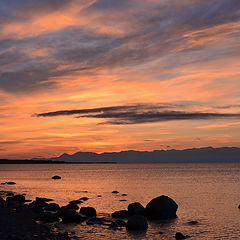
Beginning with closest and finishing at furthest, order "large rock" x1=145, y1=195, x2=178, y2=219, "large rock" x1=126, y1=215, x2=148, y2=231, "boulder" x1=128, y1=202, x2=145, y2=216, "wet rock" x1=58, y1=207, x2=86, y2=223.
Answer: "large rock" x1=126, y1=215, x2=148, y2=231
"wet rock" x1=58, y1=207, x2=86, y2=223
"large rock" x1=145, y1=195, x2=178, y2=219
"boulder" x1=128, y1=202, x2=145, y2=216

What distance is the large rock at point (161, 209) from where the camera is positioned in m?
34.5

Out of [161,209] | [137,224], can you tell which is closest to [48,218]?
[137,224]

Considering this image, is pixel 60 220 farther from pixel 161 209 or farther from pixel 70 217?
pixel 161 209

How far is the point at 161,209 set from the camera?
34.7 meters

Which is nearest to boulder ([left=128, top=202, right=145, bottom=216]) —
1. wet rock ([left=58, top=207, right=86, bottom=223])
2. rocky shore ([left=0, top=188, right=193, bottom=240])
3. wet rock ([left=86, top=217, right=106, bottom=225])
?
rocky shore ([left=0, top=188, right=193, bottom=240])

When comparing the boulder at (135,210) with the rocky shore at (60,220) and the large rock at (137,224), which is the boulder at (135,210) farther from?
the large rock at (137,224)

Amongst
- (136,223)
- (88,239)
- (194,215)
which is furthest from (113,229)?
(194,215)

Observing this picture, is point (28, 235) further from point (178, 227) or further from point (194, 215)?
point (194, 215)

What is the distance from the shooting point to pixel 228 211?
133 feet

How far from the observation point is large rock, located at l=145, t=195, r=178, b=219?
113ft

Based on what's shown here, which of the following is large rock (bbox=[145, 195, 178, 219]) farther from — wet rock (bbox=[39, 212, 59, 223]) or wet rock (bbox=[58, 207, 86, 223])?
wet rock (bbox=[39, 212, 59, 223])

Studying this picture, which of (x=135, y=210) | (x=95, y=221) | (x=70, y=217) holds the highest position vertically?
(x=70, y=217)

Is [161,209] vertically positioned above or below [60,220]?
above

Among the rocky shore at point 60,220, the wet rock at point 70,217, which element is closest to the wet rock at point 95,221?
the rocky shore at point 60,220
